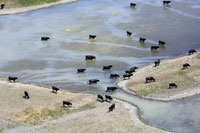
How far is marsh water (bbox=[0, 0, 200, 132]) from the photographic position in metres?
43.7

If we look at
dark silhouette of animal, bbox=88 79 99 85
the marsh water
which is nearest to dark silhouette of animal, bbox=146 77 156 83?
the marsh water

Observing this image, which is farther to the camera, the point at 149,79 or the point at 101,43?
the point at 101,43

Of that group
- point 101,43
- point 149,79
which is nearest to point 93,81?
point 149,79

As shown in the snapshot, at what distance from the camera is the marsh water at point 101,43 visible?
43.7m

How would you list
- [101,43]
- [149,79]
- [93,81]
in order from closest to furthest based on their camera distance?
[149,79] → [93,81] → [101,43]

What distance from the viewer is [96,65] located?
5622 cm

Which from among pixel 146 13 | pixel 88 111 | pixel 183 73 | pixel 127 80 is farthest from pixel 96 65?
pixel 146 13

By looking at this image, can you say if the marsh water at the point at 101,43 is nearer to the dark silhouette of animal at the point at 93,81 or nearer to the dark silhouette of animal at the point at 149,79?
the dark silhouette of animal at the point at 93,81

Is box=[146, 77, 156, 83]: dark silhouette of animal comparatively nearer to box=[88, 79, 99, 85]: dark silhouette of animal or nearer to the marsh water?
the marsh water

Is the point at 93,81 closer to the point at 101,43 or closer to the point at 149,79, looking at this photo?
the point at 149,79

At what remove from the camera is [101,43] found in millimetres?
64562

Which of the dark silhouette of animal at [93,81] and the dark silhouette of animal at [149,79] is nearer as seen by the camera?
the dark silhouette of animal at [149,79]

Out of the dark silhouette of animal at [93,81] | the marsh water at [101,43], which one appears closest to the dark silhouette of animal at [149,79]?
the marsh water at [101,43]

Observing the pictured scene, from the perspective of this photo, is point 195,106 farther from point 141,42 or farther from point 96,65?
point 141,42
